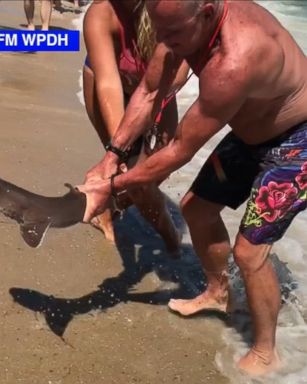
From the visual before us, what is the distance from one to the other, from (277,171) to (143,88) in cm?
79

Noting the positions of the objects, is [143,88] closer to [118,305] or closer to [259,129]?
[259,129]

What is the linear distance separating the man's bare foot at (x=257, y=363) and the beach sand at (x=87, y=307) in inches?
Answer: 6.1

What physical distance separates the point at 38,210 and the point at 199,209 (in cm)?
98

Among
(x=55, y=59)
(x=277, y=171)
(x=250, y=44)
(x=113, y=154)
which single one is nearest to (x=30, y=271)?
(x=113, y=154)

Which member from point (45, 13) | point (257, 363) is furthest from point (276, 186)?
point (45, 13)

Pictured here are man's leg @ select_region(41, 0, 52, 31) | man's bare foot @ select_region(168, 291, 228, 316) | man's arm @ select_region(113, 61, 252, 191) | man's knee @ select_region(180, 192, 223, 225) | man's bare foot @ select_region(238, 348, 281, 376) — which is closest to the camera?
man's arm @ select_region(113, 61, 252, 191)

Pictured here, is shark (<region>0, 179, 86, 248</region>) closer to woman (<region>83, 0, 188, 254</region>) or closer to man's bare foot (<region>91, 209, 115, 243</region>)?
woman (<region>83, 0, 188, 254</region>)

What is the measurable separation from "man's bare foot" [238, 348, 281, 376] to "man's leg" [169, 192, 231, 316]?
0.48 m

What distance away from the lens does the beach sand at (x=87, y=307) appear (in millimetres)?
3355

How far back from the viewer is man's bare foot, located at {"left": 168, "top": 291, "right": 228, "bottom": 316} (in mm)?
3926

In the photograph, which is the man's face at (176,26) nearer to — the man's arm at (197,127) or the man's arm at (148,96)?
the man's arm at (197,127)

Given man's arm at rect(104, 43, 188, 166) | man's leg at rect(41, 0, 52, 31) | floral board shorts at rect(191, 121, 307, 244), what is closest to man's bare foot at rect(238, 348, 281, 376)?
floral board shorts at rect(191, 121, 307, 244)

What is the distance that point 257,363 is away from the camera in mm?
3514

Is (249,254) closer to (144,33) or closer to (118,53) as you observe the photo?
(144,33)
